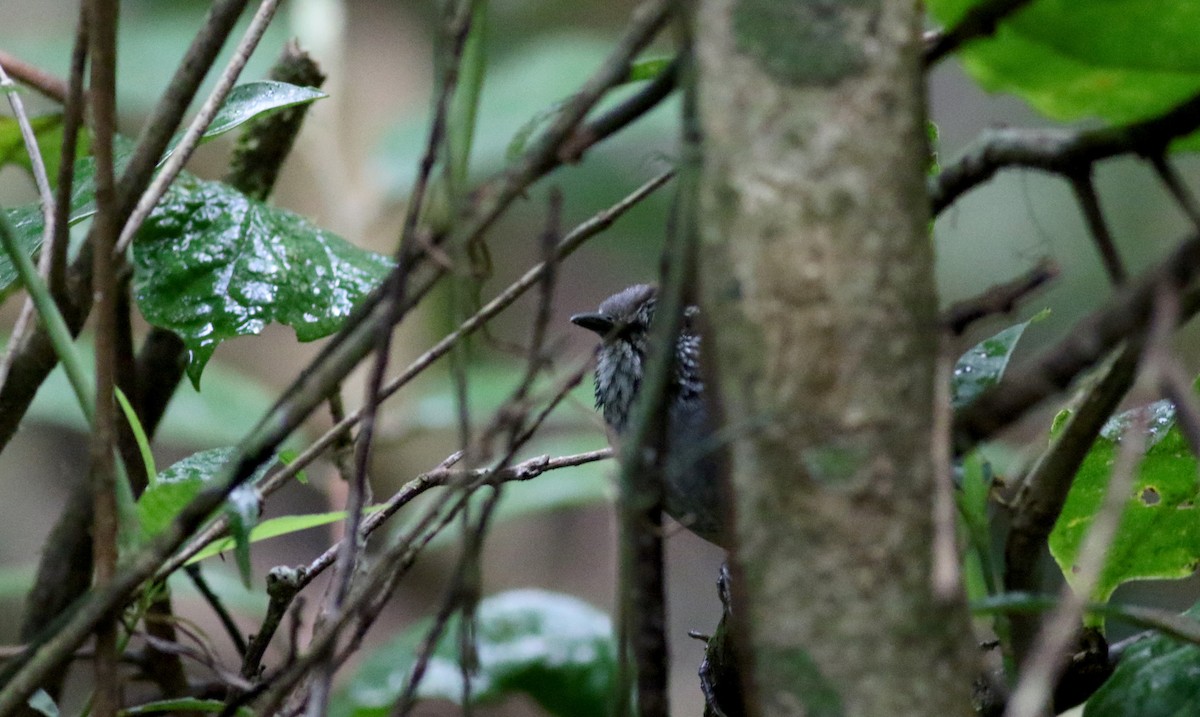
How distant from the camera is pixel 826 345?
74cm

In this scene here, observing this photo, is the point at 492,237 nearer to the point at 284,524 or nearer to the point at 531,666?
the point at 531,666

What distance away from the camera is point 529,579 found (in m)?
6.77

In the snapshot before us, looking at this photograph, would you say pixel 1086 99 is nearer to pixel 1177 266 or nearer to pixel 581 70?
pixel 1177 266

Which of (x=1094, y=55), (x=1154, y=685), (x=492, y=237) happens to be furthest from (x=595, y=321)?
(x=492, y=237)

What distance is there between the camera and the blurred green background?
436 cm

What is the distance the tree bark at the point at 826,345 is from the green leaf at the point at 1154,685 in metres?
0.50

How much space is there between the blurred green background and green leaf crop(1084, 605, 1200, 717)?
2.20m

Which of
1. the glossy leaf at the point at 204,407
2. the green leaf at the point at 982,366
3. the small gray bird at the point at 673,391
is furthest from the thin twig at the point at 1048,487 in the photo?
the glossy leaf at the point at 204,407

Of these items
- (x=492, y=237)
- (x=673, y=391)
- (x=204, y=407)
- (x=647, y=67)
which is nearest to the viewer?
(x=647, y=67)

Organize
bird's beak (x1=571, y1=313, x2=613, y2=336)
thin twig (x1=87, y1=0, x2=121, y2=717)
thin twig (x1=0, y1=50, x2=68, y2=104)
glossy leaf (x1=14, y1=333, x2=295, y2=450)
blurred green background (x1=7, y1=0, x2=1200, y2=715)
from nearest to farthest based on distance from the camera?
thin twig (x1=87, y1=0, x2=121, y2=717), thin twig (x1=0, y1=50, x2=68, y2=104), bird's beak (x1=571, y1=313, x2=613, y2=336), glossy leaf (x1=14, y1=333, x2=295, y2=450), blurred green background (x1=7, y1=0, x2=1200, y2=715)

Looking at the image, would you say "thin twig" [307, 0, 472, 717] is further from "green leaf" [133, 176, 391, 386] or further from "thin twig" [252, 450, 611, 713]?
"green leaf" [133, 176, 391, 386]

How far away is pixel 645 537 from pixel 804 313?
0.22 m

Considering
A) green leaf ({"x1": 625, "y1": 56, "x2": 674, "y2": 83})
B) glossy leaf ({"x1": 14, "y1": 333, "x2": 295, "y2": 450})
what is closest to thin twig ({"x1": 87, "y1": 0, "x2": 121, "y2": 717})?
green leaf ({"x1": 625, "y1": 56, "x2": 674, "y2": 83})

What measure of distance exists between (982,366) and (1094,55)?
1.04ft
